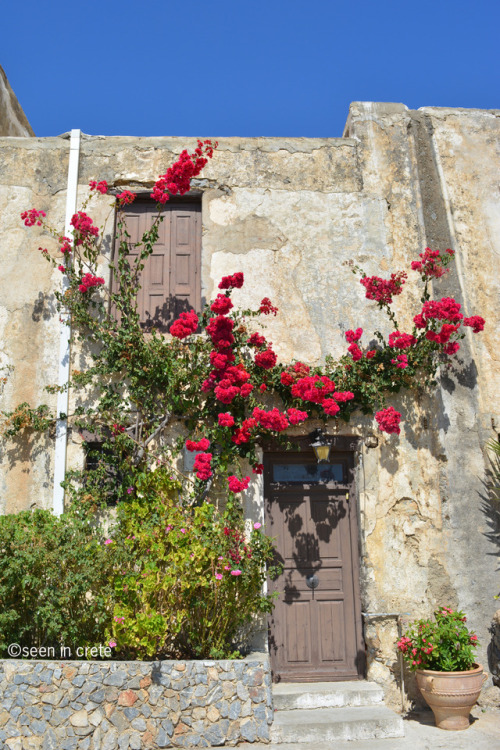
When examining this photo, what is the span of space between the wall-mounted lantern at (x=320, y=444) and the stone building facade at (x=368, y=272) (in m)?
0.23

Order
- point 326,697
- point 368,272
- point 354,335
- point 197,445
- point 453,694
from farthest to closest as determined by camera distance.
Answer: point 368,272, point 354,335, point 197,445, point 326,697, point 453,694

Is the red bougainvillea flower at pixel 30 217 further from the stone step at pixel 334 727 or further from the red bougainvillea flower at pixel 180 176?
the stone step at pixel 334 727

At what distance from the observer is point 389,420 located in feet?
20.4

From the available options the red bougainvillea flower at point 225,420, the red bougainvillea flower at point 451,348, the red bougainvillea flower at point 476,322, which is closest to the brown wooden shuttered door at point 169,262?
the red bougainvillea flower at point 225,420

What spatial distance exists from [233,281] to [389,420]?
2097 millimetres

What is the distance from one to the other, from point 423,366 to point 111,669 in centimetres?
418

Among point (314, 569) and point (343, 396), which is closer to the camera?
point (343, 396)

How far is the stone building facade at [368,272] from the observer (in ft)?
21.2

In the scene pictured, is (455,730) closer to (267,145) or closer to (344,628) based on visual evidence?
(344,628)

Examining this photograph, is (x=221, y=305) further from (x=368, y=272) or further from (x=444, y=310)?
(x=444, y=310)

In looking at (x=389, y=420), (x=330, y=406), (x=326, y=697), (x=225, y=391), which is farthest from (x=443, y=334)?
(x=326, y=697)

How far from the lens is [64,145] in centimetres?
745

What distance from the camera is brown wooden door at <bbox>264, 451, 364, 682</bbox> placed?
20.9 feet

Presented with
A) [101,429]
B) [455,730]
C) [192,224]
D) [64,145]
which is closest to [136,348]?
[101,429]
